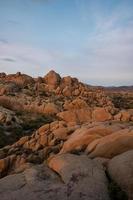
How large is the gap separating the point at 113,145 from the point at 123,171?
395cm

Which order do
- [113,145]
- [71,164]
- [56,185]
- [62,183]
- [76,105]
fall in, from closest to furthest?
A: [56,185] → [62,183] → [71,164] → [113,145] → [76,105]

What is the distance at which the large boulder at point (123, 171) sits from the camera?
1458cm

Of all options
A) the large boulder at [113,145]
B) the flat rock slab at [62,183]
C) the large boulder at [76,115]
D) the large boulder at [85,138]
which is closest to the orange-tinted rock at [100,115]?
the large boulder at [76,115]

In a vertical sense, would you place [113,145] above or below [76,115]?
above

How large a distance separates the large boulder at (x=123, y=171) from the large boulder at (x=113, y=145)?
225cm

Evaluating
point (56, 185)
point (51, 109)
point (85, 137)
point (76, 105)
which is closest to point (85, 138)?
point (85, 137)

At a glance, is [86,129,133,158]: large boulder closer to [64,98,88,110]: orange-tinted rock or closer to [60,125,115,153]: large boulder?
[60,125,115,153]: large boulder

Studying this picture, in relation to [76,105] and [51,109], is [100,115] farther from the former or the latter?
[51,109]

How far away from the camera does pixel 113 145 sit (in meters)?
19.1

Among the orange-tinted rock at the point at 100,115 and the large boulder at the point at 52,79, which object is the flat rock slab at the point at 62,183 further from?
the large boulder at the point at 52,79

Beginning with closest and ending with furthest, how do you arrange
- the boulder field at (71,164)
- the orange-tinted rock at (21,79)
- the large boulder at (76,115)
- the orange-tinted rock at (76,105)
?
the boulder field at (71,164)
the large boulder at (76,115)
the orange-tinted rock at (76,105)
the orange-tinted rock at (21,79)

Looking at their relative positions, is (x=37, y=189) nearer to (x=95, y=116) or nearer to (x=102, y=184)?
(x=102, y=184)

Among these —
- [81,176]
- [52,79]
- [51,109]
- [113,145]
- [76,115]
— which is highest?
[52,79]

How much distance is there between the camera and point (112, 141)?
769 inches
